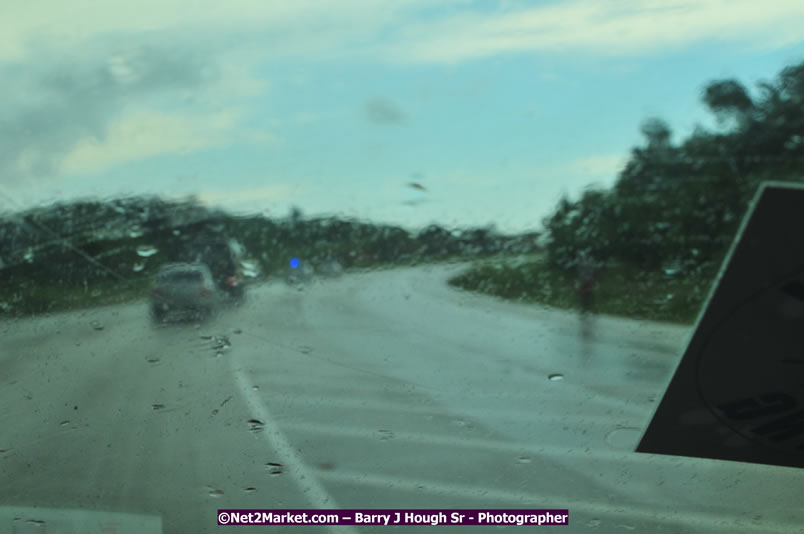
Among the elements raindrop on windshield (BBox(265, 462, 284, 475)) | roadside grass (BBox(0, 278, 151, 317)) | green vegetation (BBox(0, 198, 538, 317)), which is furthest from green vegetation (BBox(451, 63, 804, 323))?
roadside grass (BBox(0, 278, 151, 317))

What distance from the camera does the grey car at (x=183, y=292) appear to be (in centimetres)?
730

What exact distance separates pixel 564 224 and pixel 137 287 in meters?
3.49

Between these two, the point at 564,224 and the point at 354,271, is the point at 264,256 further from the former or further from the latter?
the point at 564,224

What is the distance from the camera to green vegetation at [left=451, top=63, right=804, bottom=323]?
531 cm

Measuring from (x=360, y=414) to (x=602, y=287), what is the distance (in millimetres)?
2236

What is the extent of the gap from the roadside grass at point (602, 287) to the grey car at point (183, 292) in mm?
2093

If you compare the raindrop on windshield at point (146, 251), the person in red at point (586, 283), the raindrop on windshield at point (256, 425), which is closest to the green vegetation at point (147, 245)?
the raindrop on windshield at point (146, 251)

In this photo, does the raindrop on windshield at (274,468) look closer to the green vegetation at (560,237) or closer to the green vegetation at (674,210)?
the green vegetation at (560,237)

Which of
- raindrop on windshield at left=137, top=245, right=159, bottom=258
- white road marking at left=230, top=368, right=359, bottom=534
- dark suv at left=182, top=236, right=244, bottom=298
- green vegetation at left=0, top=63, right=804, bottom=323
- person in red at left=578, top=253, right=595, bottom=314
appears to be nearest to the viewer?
green vegetation at left=0, top=63, right=804, bottom=323

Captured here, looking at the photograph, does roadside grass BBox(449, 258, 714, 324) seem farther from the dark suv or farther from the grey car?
the grey car

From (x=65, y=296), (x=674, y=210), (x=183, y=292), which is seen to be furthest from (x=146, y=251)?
(x=674, y=210)

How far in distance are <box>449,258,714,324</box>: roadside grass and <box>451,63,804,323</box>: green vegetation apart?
0.04 feet

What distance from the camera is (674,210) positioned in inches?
244

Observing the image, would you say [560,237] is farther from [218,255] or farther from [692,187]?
[218,255]
